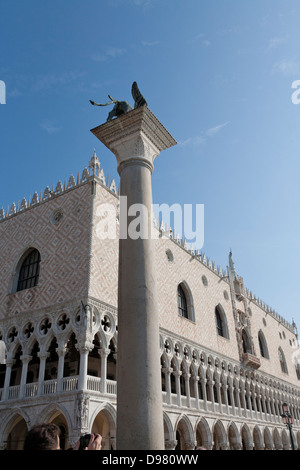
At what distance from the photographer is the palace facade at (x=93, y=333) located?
1164cm

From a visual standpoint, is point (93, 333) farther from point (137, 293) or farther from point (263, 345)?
point (263, 345)

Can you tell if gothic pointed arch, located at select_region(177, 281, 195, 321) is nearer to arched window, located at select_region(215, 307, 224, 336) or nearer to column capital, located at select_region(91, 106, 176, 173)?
arched window, located at select_region(215, 307, 224, 336)

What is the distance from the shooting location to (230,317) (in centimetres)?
2212

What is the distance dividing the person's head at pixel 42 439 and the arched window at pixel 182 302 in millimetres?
15779

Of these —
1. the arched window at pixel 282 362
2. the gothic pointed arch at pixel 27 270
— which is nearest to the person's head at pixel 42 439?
the gothic pointed arch at pixel 27 270

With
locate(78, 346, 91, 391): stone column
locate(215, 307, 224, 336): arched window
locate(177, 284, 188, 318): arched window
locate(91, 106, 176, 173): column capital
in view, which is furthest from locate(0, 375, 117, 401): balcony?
locate(215, 307, 224, 336): arched window

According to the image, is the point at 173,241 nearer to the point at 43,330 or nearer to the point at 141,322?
the point at 43,330

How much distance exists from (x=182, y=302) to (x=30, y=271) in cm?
716

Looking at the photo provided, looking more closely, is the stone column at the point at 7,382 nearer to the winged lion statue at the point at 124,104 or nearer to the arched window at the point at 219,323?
the winged lion statue at the point at 124,104

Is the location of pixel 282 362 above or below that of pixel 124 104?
above

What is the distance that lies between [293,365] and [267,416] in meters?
9.86

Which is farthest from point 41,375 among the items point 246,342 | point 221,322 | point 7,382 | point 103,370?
point 246,342

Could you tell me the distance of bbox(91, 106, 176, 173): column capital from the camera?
545cm

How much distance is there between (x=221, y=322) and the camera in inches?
846
